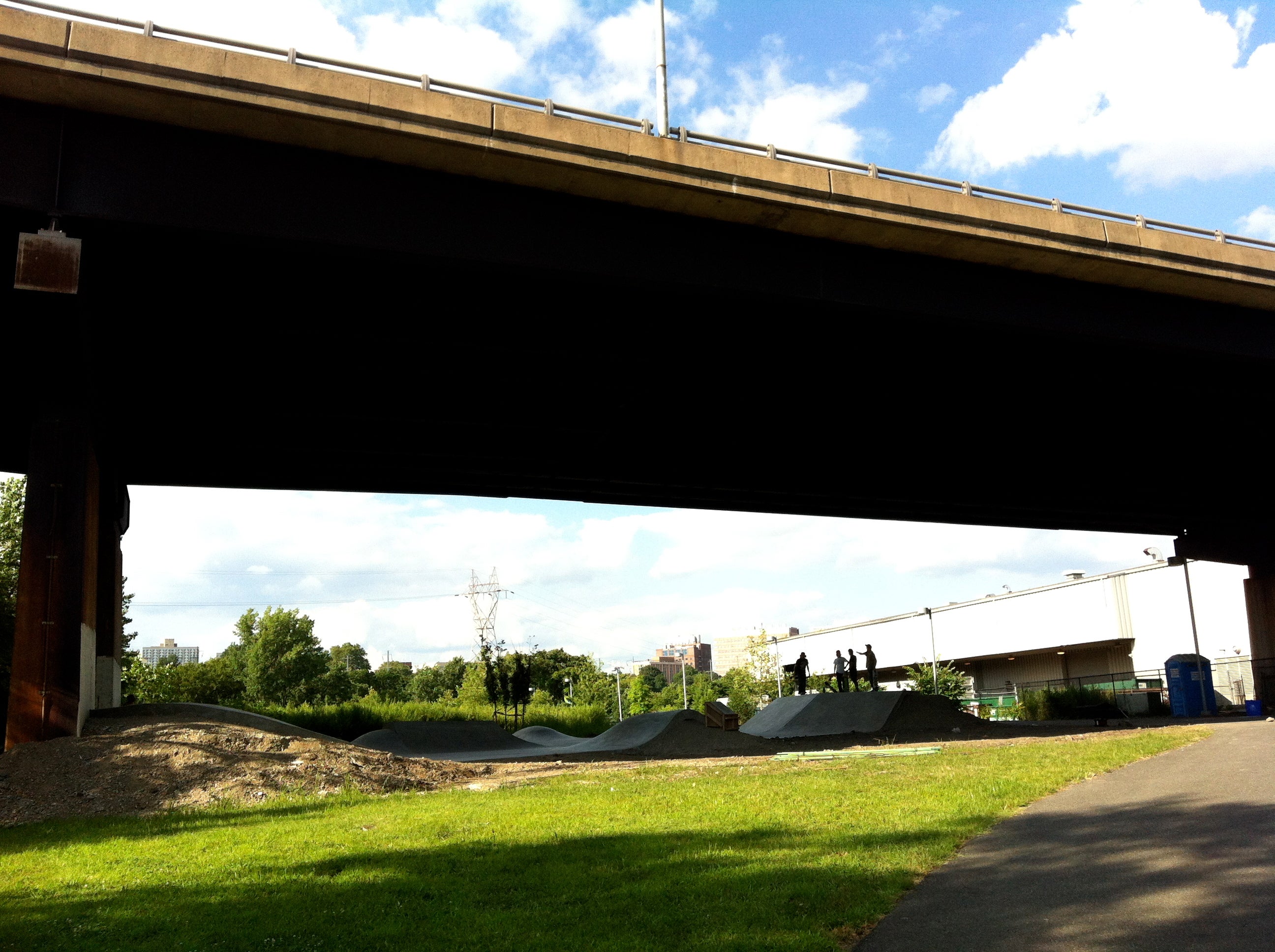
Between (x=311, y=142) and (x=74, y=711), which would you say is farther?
(x=74, y=711)

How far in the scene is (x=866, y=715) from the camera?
30859 millimetres

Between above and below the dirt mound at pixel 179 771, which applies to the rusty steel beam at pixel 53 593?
above

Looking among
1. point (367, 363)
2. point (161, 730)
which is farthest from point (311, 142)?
point (161, 730)

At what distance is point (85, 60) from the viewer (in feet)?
47.8

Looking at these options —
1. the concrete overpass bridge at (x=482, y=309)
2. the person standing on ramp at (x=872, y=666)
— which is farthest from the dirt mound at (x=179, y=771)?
the person standing on ramp at (x=872, y=666)

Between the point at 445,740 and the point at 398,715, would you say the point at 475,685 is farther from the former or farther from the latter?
the point at 445,740

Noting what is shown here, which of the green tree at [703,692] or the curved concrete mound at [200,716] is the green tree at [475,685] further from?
the curved concrete mound at [200,716]

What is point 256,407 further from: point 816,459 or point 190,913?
point 190,913

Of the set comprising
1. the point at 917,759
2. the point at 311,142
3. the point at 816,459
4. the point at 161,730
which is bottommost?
the point at 917,759

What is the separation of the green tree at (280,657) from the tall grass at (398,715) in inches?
1972

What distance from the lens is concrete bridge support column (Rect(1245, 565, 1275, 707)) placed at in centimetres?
4491

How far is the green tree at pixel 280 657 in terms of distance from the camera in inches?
3760

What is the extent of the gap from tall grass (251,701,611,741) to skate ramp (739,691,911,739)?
39.9 ft

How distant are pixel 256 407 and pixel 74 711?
10.5 metres
